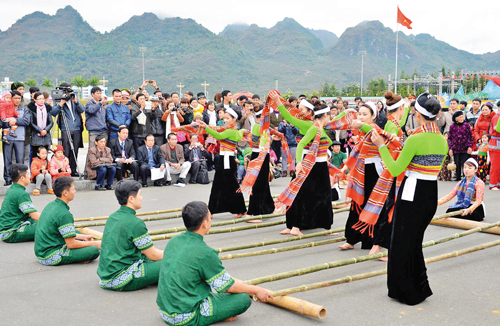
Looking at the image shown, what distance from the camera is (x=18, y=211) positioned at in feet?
20.0

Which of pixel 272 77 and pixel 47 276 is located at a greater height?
pixel 272 77

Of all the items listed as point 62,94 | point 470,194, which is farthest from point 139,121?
point 470,194

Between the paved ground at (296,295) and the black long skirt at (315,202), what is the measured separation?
1.72 ft

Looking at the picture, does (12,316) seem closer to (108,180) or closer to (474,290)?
(474,290)

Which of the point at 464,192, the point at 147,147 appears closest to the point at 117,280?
the point at 464,192

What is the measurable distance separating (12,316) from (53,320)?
358 millimetres

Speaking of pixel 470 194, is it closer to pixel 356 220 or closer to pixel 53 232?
pixel 356 220

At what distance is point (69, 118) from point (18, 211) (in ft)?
16.0

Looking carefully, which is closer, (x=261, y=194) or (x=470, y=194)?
(x=470, y=194)

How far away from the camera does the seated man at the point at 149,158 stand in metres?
10.8

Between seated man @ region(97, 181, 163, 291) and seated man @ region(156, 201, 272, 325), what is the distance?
2.56 feet

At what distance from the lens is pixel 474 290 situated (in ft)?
14.8

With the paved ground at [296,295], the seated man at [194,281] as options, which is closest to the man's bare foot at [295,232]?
the paved ground at [296,295]

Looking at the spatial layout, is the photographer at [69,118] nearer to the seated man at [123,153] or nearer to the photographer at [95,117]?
the photographer at [95,117]
